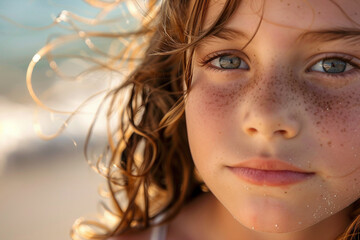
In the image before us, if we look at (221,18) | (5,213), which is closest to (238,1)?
(221,18)

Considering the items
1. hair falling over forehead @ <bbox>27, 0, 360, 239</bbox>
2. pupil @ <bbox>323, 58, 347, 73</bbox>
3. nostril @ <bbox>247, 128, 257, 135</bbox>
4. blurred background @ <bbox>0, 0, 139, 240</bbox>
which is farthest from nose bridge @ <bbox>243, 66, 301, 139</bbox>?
blurred background @ <bbox>0, 0, 139, 240</bbox>

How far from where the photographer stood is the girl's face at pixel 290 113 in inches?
50.4

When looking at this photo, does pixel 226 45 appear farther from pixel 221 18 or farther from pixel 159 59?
pixel 159 59

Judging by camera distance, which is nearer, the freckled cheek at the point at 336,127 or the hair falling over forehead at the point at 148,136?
the freckled cheek at the point at 336,127

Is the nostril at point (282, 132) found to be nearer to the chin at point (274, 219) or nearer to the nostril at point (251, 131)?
the nostril at point (251, 131)

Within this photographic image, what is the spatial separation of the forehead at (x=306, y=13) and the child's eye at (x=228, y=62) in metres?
0.13

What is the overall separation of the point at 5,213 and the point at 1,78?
120 inches

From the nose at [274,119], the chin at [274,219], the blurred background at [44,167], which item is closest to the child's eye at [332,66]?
the nose at [274,119]

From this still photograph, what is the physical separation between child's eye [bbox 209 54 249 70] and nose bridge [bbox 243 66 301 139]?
0.33 ft

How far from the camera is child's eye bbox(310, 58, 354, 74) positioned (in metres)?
1.34

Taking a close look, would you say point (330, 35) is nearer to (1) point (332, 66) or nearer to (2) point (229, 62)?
(1) point (332, 66)

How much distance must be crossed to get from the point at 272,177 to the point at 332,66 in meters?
0.31

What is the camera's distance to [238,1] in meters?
1.34

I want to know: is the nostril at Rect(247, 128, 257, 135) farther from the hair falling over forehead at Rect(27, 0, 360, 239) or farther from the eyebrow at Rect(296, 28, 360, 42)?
the hair falling over forehead at Rect(27, 0, 360, 239)
